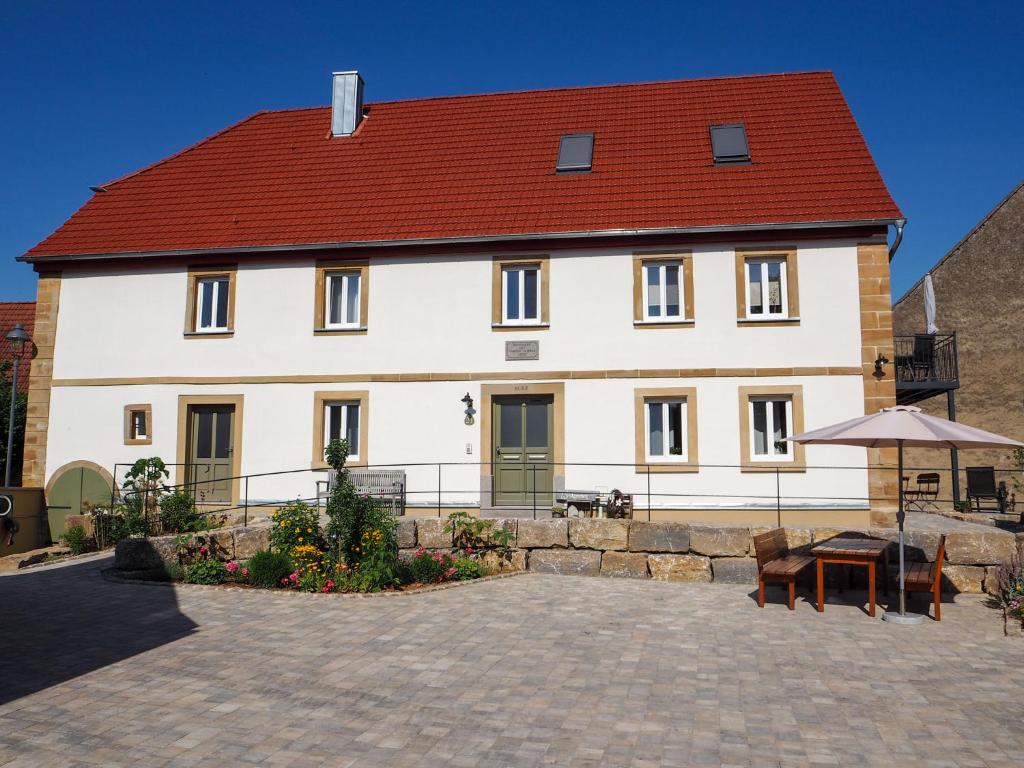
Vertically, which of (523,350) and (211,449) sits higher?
(523,350)

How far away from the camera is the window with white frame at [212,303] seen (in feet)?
56.3

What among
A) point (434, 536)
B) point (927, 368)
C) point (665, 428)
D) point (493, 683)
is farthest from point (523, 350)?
point (493, 683)

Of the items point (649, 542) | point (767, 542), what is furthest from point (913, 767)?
point (649, 542)

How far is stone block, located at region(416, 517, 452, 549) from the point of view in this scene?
492 inches

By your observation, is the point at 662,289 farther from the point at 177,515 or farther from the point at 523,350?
the point at 177,515

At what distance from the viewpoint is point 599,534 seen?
12.2 m

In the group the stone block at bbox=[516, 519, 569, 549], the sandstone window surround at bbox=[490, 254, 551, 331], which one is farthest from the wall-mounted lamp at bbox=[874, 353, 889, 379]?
the stone block at bbox=[516, 519, 569, 549]

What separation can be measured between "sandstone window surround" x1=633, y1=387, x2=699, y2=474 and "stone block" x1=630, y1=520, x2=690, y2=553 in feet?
10.2

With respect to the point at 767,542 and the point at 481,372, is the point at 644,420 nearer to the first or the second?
the point at 481,372

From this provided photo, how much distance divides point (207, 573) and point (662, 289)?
9627 mm

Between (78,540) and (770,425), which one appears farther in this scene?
(770,425)

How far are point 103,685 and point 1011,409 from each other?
27497 mm

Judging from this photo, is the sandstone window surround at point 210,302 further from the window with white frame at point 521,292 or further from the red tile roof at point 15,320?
the red tile roof at point 15,320

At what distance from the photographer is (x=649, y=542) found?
39.5 ft
